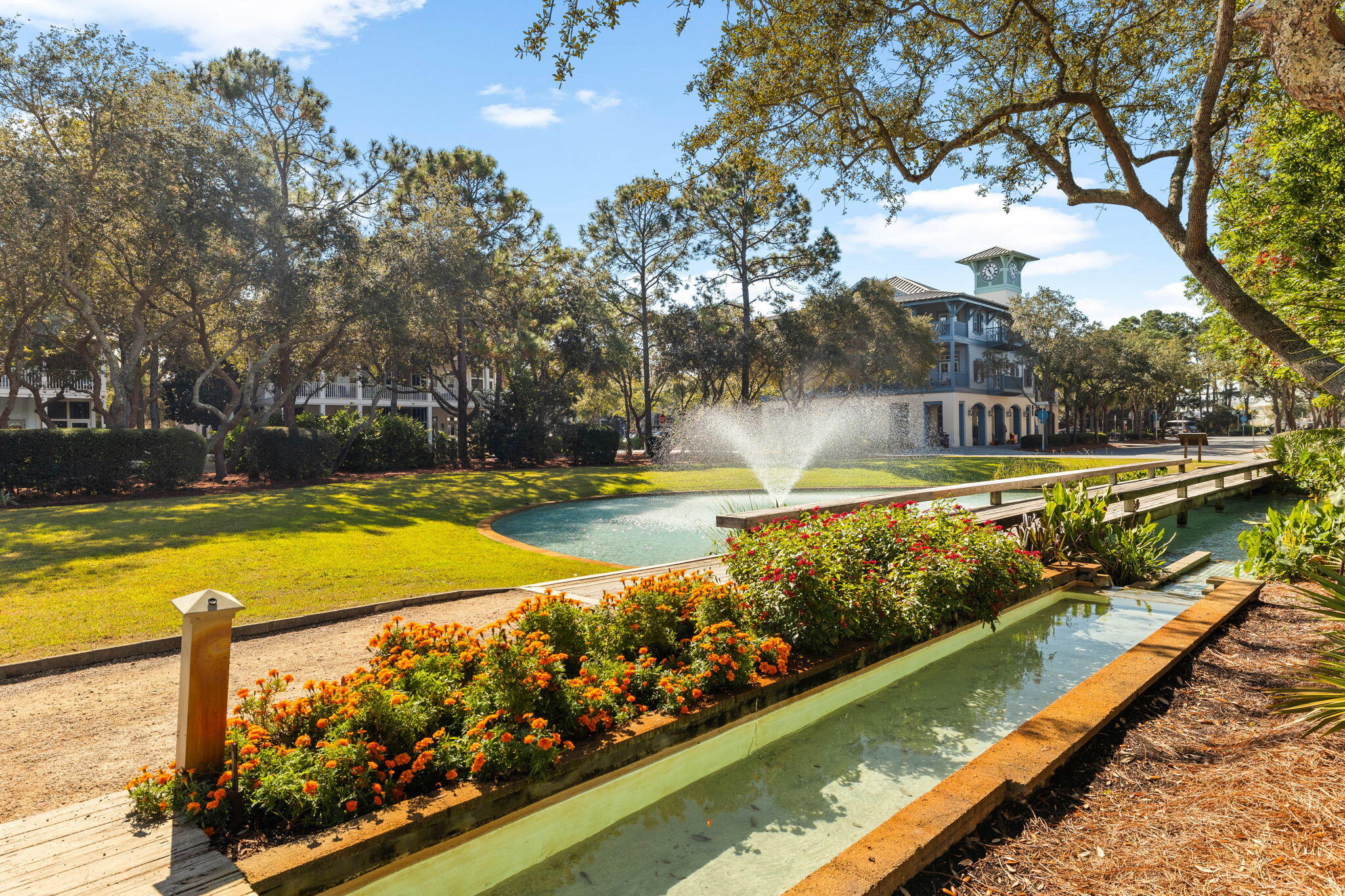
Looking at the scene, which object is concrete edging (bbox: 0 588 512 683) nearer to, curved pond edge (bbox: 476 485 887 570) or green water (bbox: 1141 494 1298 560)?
curved pond edge (bbox: 476 485 887 570)

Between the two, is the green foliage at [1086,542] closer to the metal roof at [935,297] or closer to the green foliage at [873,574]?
the green foliage at [873,574]

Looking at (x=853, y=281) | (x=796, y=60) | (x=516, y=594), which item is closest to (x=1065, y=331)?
(x=853, y=281)

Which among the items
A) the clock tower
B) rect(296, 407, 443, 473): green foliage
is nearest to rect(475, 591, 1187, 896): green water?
rect(296, 407, 443, 473): green foliage

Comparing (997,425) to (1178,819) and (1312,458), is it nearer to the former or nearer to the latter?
(1312,458)

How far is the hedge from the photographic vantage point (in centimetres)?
1552

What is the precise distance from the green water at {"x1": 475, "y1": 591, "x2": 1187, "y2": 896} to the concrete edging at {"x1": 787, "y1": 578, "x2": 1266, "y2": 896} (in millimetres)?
502

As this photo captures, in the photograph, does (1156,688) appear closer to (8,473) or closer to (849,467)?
(8,473)

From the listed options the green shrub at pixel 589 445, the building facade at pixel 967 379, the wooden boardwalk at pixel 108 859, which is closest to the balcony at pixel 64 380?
the green shrub at pixel 589 445

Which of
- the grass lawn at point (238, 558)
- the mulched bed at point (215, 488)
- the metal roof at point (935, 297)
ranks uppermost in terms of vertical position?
the metal roof at point (935, 297)

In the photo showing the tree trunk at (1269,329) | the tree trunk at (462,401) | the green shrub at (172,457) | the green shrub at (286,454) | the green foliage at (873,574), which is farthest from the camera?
the tree trunk at (462,401)

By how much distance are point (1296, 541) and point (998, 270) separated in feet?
185

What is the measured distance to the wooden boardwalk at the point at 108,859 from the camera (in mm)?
2115

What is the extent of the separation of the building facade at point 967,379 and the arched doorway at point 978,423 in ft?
0.15

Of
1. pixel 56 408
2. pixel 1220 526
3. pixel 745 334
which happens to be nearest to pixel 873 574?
pixel 1220 526
